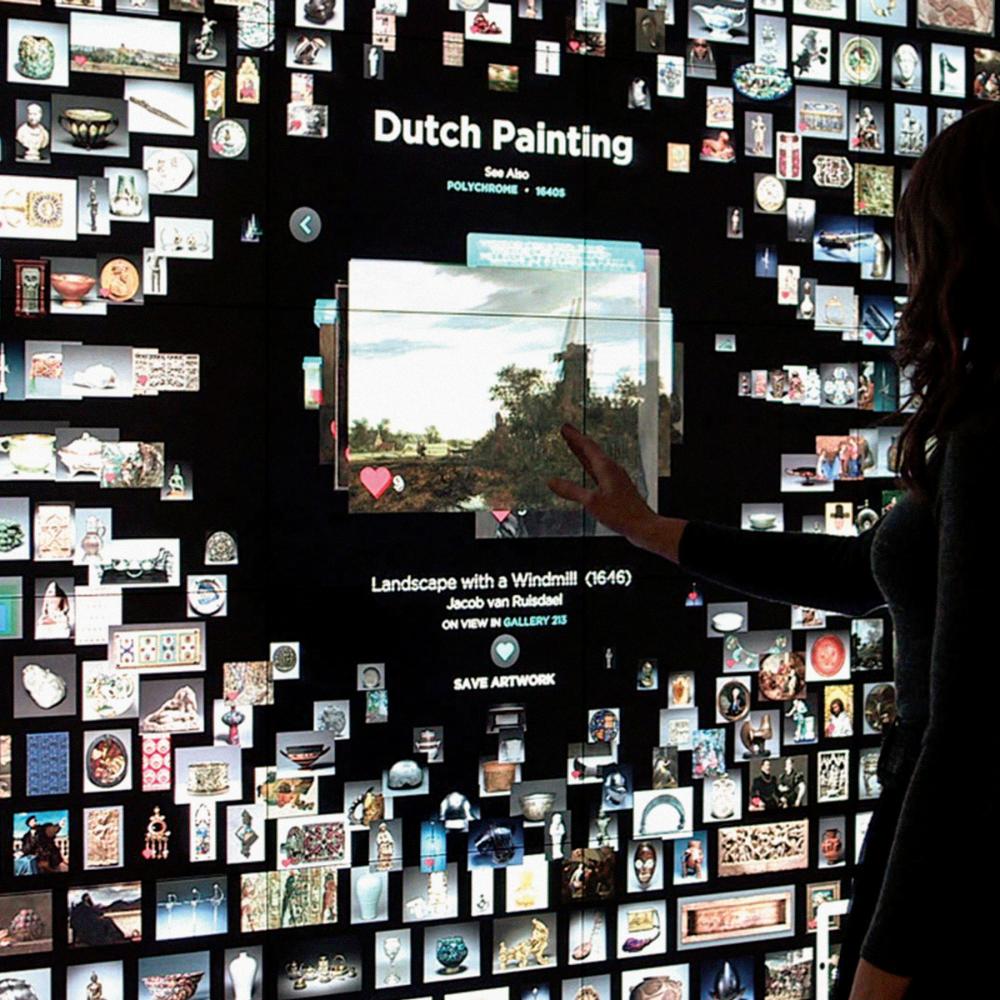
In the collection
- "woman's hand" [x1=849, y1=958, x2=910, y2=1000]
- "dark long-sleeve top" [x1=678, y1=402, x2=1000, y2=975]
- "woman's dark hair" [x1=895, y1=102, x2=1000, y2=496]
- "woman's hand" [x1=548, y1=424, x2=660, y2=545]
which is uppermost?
"woman's dark hair" [x1=895, y1=102, x2=1000, y2=496]

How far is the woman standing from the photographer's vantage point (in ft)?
3.49

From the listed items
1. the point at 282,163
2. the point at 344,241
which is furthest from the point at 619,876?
the point at 282,163

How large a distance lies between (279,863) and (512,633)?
0.70m

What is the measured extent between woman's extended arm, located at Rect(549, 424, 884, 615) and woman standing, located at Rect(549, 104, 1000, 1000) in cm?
24

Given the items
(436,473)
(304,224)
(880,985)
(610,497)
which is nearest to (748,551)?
(610,497)

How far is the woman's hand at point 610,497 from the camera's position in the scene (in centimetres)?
168

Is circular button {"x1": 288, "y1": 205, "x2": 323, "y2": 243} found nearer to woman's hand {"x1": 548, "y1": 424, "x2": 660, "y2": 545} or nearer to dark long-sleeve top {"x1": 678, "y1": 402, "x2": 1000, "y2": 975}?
woman's hand {"x1": 548, "y1": 424, "x2": 660, "y2": 545}

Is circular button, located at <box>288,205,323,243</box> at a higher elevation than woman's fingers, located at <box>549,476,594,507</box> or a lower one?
higher

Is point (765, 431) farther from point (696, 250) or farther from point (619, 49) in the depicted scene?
point (619, 49)

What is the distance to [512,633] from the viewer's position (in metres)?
2.66

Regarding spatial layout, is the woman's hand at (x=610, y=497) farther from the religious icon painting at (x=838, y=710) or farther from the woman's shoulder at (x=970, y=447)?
the religious icon painting at (x=838, y=710)

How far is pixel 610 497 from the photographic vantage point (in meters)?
1.70

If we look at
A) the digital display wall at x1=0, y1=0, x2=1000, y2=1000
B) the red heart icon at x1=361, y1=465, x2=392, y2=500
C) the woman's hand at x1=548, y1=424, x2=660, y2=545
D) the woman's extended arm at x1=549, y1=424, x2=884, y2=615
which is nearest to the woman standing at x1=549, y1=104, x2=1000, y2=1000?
the woman's extended arm at x1=549, y1=424, x2=884, y2=615

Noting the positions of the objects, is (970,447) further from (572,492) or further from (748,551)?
(572,492)
